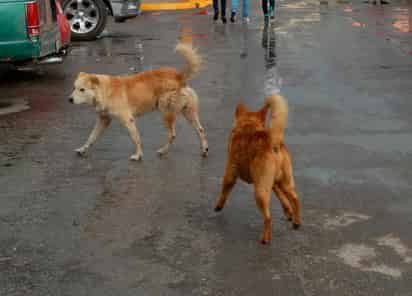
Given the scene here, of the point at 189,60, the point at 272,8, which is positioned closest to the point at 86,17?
the point at 272,8

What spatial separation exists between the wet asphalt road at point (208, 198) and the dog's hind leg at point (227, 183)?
0.10 metres

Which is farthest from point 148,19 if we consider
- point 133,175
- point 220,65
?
point 133,175

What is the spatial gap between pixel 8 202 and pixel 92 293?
88.8 inches

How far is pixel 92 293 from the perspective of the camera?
5.21 meters

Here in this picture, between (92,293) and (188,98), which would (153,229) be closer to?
(92,293)

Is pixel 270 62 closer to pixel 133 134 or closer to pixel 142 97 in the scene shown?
pixel 142 97

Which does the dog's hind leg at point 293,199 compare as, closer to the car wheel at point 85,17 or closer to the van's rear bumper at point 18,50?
the van's rear bumper at point 18,50

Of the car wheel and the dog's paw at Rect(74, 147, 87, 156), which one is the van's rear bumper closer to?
the dog's paw at Rect(74, 147, 87, 156)

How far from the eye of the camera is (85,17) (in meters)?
18.1

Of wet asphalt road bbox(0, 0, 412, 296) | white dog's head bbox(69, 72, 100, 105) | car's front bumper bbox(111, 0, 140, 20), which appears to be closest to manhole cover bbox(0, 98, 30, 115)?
wet asphalt road bbox(0, 0, 412, 296)

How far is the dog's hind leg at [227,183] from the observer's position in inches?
247

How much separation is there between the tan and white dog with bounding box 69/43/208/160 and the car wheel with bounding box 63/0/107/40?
9710mm

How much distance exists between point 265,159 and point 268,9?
16.8 metres

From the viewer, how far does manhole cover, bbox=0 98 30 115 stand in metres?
11.0
